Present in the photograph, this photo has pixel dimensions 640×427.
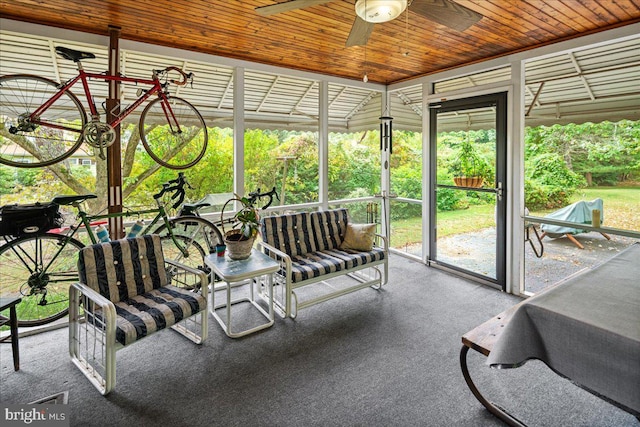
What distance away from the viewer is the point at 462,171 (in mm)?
4352

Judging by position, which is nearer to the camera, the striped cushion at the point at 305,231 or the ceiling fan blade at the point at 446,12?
the ceiling fan blade at the point at 446,12

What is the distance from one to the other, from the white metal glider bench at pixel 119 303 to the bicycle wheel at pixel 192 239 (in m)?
0.63

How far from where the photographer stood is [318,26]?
300cm

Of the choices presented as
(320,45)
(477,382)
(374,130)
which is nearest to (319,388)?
(477,382)

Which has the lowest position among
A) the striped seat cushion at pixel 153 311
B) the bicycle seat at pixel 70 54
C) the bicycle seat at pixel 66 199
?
the striped seat cushion at pixel 153 311

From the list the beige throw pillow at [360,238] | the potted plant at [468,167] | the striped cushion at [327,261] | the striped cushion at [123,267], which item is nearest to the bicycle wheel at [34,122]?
the striped cushion at [123,267]

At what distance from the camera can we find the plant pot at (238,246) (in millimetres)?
3061

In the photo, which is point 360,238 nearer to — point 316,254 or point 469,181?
point 316,254

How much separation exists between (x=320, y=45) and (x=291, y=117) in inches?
50.3

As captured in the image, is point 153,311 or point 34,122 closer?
point 153,311

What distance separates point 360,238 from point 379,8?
96.7 inches

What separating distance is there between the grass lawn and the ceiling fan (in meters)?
2.61

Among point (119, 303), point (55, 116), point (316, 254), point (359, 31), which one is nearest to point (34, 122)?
point (55, 116)

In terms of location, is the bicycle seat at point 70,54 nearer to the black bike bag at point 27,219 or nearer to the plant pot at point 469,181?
the black bike bag at point 27,219
